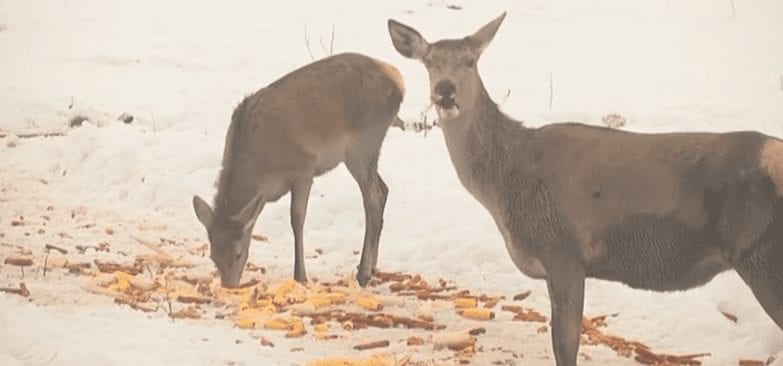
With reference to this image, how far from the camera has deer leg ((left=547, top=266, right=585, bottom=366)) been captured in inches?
240

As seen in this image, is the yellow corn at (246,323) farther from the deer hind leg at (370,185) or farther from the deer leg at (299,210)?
the deer hind leg at (370,185)

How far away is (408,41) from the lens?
22.2 ft

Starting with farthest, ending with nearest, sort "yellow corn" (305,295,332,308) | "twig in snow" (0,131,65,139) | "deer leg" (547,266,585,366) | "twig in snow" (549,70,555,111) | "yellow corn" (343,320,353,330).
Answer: "twig in snow" (549,70,555,111) < "twig in snow" (0,131,65,139) < "yellow corn" (305,295,332,308) < "yellow corn" (343,320,353,330) < "deer leg" (547,266,585,366)

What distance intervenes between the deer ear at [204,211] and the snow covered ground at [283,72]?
25.5 inches

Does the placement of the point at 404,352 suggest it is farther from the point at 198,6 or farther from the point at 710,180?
the point at 198,6

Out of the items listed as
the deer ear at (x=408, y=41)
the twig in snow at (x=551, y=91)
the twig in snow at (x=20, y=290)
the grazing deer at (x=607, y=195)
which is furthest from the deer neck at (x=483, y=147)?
the twig in snow at (x=551, y=91)

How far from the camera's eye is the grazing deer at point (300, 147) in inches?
338

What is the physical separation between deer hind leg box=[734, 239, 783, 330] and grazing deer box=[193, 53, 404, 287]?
3391 millimetres

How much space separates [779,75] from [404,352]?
21.1 ft

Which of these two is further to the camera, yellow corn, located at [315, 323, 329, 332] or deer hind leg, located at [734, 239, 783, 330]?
yellow corn, located at [315, 323, 329, 332]

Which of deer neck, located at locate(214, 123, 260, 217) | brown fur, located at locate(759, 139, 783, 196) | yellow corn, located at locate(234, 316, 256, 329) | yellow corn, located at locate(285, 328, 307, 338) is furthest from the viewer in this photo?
deer neck, located at locate(214, 123, 260, 217)

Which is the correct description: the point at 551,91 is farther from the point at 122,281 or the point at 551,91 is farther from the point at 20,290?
the point at 20,290

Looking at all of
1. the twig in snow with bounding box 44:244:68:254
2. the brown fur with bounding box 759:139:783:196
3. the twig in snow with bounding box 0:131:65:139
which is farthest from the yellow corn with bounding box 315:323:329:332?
the twig in snow with bounding box 0:131:65:139

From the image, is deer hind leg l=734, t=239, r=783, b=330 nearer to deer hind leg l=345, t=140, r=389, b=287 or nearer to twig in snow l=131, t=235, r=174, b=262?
deer hind leg l=345, t=140, r=389, b=287
